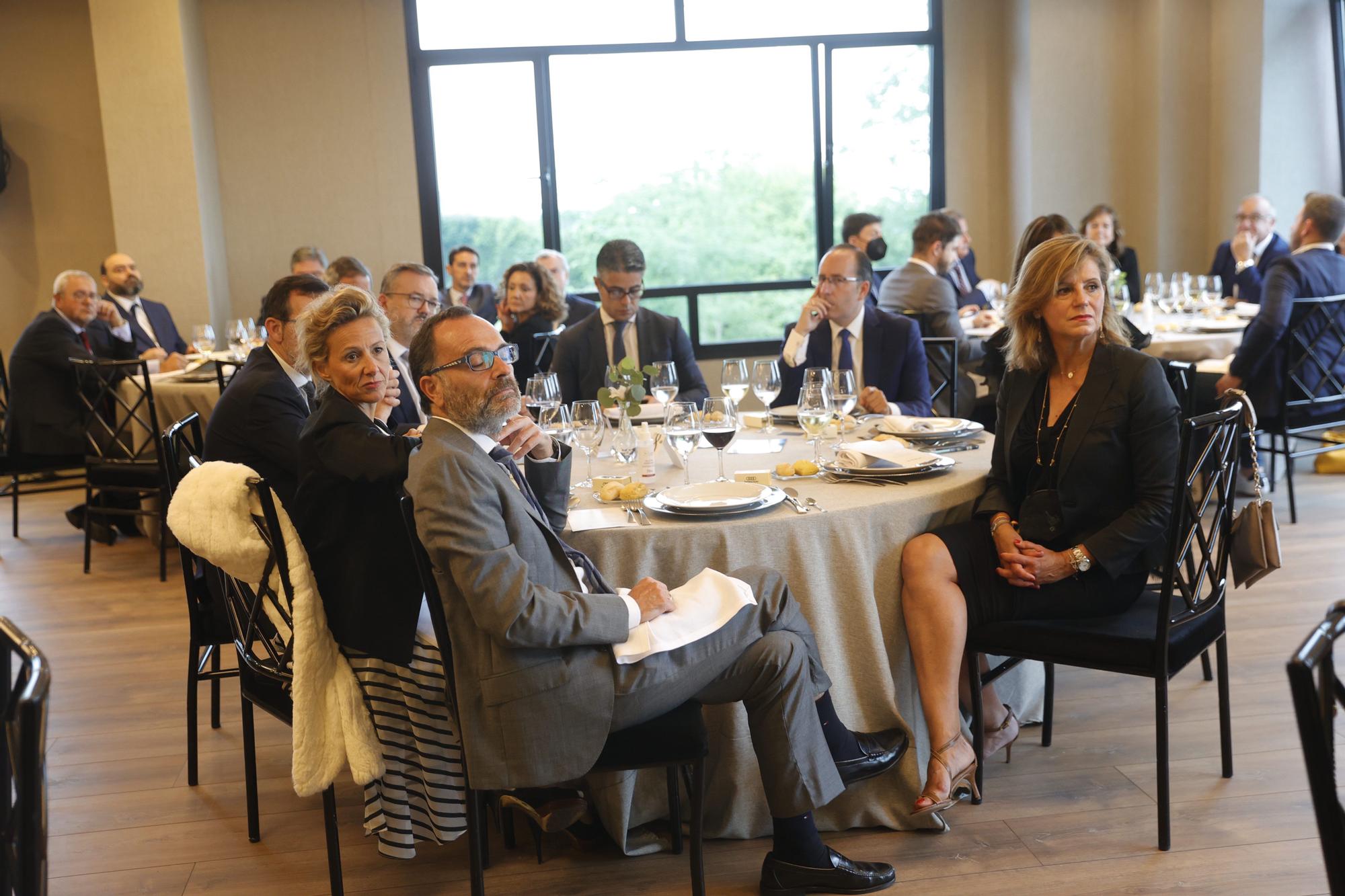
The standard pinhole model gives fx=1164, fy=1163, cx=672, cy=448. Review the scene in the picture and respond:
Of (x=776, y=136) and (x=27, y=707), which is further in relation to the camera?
(x=776, y=136)

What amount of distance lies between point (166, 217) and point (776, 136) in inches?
173

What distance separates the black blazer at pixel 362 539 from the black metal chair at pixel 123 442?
10.0 feet

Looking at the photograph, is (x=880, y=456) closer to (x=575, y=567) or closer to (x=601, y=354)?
(x=575, y=567)

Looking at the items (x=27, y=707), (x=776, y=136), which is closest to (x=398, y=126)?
(x=776, y=136)

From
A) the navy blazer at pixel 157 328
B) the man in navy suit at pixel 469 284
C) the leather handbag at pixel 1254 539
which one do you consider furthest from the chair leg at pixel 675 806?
the navy blazer at pixel 157 328

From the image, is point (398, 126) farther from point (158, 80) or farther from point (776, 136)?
point (776, 136)

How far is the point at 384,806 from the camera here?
2588 millimetres

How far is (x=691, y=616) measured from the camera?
2.35 meters

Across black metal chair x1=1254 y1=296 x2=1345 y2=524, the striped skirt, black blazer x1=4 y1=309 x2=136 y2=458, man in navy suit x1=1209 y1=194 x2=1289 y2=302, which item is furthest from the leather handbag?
black blazer x1=4 y1=309 x2=136 y2=458

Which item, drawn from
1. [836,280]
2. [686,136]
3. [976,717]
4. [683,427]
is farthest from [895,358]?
[686,136]

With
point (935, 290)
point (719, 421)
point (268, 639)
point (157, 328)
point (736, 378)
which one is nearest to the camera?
point (268, 639)

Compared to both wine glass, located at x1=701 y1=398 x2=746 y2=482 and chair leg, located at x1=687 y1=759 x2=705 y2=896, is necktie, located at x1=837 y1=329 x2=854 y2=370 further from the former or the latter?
chair leg, located at x1=687 y1=759 x2=705 y2=896

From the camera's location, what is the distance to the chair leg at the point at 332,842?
2.52 metres

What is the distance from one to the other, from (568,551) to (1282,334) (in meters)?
4.13
